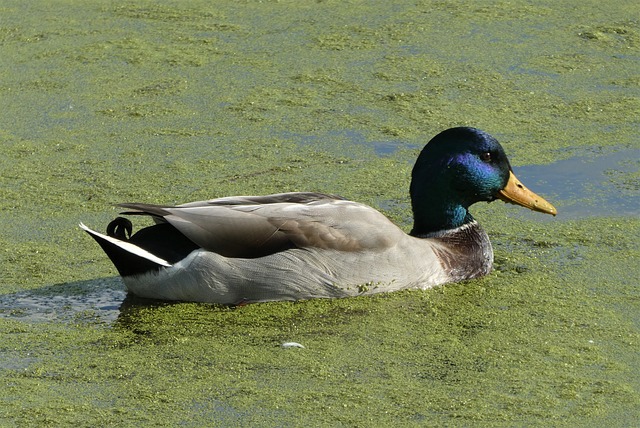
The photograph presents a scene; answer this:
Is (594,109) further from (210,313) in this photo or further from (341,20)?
(210,313)

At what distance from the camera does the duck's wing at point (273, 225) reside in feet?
18.4

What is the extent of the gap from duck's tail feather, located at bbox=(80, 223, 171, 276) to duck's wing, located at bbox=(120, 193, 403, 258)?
0.16m

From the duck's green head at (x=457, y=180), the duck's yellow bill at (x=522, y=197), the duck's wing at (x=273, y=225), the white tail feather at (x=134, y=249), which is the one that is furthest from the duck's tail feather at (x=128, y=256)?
the duck's yellow bill at (x=522, y=197)

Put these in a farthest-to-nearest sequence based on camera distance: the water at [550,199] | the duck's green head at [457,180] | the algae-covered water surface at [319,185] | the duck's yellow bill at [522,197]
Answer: the duck's yellow bill at [522,197] → the duck's green head at [457,180] → the water at [550,199] → the algae-covered water surface at [319,185]

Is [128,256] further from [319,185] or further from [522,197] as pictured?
[522,197]

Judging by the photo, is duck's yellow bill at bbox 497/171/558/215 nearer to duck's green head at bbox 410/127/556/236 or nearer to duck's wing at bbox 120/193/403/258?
duck's green head at bbox 410/127/556/236

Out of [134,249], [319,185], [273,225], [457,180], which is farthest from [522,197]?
[134,249]

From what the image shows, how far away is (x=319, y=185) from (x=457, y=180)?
1038 millimetres

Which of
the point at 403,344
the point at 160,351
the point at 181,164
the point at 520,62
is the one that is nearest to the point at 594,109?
the point at 520,62

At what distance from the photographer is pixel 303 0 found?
9.91 metres

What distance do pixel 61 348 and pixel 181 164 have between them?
2252mm

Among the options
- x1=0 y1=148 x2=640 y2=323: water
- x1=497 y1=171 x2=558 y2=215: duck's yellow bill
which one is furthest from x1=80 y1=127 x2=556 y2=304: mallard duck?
x1=497 y1=171 x2=558 y2=215: duck's yellow bill

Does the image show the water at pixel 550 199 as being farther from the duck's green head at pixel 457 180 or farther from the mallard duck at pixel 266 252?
the duck's green head at pixel 457 180

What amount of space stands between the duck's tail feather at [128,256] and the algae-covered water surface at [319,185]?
185 mm
